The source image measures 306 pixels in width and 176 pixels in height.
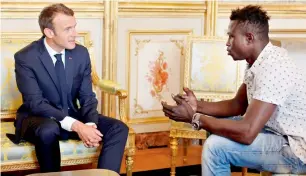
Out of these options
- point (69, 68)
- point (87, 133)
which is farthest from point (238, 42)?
point (69, 68)

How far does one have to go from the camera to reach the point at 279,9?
444 cm

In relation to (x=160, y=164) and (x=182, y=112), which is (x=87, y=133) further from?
(x=160, y=164)

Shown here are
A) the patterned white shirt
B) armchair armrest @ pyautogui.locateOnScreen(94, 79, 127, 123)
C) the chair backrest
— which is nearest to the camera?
the patterned white shirt

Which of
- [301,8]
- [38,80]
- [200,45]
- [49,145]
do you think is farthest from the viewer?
[301,8]

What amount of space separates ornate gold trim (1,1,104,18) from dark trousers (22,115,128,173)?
3.25 ft

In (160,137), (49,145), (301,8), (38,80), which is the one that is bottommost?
(160,137)

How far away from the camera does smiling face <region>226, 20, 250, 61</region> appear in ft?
8.07

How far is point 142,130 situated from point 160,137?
A: 184 mm

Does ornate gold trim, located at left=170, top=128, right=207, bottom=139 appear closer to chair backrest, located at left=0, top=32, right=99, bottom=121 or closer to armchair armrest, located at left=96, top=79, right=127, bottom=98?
armchair armrest, located at left=96, top=79, right=127, bottom=98

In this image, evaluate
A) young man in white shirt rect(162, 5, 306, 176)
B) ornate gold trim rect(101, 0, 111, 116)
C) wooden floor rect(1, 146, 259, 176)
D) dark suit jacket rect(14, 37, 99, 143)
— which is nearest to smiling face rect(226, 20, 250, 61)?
young man in white shirt rect(162, 5, 306, 176)

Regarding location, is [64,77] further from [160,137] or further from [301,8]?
[301,8]

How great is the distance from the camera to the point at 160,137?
432cm

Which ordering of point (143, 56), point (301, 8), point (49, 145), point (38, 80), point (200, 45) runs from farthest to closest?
point (301, 8) → point (143, 56) → point (200, 45) → point (38, 80) → point (49, 145)

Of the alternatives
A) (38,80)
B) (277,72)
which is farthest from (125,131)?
(277,72)
